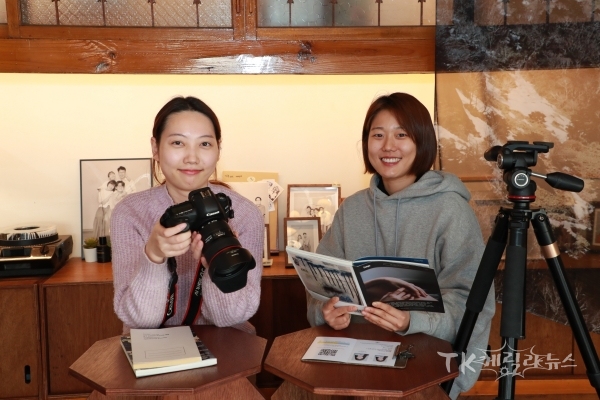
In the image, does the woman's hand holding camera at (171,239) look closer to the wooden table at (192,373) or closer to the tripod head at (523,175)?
the wooden table at (192,373)

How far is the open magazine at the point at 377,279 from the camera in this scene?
1418mm

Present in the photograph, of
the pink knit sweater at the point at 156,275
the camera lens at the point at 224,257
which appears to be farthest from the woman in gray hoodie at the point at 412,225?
the camera lens at the point at 224,257

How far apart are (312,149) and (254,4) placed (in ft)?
2.26

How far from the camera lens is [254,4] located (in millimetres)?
2350

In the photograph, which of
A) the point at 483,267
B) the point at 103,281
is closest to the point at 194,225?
the point at 483,267

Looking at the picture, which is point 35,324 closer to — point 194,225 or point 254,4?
point 194,225

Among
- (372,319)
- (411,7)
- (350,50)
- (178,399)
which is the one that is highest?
(411,7)

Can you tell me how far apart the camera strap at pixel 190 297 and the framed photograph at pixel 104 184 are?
3.43 ft

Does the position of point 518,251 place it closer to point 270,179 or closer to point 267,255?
point 267,255

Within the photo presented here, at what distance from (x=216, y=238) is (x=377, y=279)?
40 centimetres

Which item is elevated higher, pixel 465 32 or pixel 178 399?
pixel 465 32

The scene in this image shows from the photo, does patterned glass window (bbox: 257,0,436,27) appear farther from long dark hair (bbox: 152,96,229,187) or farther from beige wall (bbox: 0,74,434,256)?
long dark hair (bbox: 152,96,229,187)

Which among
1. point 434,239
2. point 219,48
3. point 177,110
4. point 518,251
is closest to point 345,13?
point 219,48

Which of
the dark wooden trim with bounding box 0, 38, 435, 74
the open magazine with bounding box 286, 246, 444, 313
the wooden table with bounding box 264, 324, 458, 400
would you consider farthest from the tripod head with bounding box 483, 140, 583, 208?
the dark wooden trim with bounding box 0, 38, 435, 74
